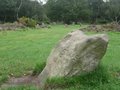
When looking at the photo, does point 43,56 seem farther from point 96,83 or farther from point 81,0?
point 81,0

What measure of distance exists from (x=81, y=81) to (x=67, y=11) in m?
47.5

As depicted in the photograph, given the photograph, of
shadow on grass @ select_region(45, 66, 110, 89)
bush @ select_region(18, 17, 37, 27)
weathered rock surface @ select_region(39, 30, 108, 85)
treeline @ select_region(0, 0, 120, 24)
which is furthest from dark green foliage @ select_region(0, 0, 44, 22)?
shadow on grass @ select_region(45, 66, 110, 89)

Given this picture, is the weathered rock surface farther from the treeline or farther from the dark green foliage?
the treeline

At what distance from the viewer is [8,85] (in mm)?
7039

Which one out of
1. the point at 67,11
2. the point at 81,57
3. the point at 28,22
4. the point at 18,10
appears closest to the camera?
the point at 81,57

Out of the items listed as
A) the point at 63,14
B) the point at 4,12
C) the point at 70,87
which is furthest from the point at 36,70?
the point at 63,14

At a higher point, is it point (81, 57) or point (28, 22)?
point (81, 57)

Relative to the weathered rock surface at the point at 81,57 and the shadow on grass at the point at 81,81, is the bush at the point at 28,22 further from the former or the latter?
the shadow on grass at the point at 81,81

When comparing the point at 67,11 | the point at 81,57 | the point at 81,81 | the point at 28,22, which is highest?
the point at 81,57

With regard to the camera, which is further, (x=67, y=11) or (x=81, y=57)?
(x=67, y=11)

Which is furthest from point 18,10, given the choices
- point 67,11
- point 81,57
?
point 81,57

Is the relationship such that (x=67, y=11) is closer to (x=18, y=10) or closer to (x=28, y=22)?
(x=18, y=10)

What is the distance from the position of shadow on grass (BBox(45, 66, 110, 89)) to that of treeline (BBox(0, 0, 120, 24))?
4165 cm

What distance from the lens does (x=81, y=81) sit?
652 cm
